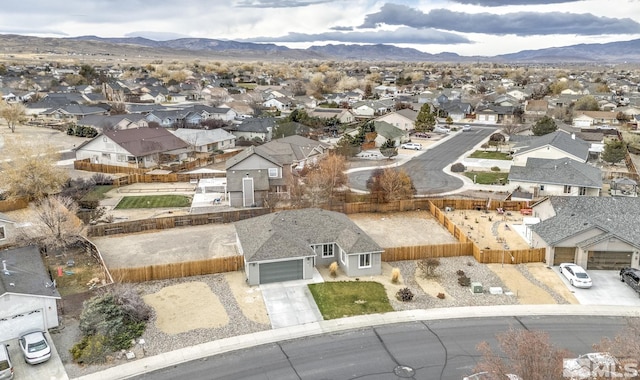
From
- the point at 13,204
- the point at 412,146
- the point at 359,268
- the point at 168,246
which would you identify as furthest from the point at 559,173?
the point at 13,204

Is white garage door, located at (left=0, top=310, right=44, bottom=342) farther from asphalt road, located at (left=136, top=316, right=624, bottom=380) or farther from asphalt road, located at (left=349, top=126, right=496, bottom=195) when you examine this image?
Result: asphalt road, located at (left=349, top=126, right=496, bottom=195)

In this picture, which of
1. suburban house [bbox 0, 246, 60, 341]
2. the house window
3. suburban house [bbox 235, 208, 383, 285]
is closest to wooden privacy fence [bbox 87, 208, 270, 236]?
suburban house [bbox 235, 208, 383, 285]

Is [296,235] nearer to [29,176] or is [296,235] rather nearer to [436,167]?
[29,176]

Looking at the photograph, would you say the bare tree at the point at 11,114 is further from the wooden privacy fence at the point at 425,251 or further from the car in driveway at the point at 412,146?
the wooden privacy fence at the point at 425,251

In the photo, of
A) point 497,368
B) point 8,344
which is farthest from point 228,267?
point 497,368

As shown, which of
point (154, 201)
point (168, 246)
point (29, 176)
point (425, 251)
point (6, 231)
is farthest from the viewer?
point (154, 201)

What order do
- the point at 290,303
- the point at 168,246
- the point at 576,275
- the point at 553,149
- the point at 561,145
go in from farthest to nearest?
the point at 561,145, the point at 553,149, the point at 168,246, the point at 576,275, the point at 290,303

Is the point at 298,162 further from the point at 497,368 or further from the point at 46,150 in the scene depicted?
the point at 497,368

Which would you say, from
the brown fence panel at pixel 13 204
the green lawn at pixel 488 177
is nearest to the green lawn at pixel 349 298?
the green lawn at pixel 488 177
